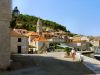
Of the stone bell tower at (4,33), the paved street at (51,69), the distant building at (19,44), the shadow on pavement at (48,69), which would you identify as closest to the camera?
the paved street at (51,69)

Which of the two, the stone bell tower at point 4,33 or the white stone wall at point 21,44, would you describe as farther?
the white stone wall at point 21,44

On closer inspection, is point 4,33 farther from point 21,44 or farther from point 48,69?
point 21,44

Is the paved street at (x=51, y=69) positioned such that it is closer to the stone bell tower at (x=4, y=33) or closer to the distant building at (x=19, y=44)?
the stone bell tower at (x=4, y=33)

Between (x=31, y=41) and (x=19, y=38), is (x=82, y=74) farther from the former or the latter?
(x=31, y=41)

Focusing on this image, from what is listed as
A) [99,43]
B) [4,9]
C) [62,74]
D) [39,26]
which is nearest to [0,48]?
[4,9]

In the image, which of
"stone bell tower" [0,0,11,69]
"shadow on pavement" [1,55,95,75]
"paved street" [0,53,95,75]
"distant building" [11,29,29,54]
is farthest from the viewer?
"distant building" [11,29,29,54]

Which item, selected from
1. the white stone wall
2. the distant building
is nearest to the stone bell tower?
the white stone wall

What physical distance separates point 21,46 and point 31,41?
33.8 m

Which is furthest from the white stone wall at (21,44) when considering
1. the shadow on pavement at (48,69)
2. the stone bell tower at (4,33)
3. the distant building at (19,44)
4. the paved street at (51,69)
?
the stone bell tower at (4,33)

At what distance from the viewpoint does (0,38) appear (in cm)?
2886

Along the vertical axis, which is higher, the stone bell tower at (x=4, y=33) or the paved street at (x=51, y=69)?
the stone bell tower at (x=4, y=33)

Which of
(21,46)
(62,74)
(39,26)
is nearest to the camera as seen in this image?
(62,74)

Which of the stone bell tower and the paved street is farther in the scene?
the stone bell tower

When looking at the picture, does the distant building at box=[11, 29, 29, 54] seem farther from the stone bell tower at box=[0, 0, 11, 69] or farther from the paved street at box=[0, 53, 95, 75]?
the stone bell tower at box=[0, 0, 11, 69]
